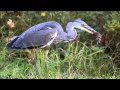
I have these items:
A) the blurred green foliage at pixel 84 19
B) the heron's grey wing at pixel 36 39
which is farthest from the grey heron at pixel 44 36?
the blurred green foliage at pixel 84 19

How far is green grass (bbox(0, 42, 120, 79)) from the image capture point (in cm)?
512

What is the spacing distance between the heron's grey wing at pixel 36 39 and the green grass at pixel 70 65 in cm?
10

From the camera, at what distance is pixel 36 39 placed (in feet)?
17.0

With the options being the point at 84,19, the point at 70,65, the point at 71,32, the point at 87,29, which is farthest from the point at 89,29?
the point at 84,19

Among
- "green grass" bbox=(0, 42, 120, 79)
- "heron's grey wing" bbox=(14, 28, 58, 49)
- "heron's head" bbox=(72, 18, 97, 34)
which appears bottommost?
"green grass" bbox=(0, 42, 120, 79)

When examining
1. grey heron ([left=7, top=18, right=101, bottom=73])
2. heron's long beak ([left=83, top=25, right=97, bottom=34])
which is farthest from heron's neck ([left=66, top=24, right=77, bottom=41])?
heron's long beak ([left=83, top=25, right=97, bottom=34])

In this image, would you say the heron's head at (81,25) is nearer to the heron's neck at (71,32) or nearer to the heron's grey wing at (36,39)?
the heron's neck at (71,32)

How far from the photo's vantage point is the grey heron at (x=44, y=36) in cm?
515

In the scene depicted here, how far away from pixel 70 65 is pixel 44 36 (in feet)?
1.20

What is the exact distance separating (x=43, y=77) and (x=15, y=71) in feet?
0.95

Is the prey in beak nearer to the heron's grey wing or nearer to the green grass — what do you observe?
the green grass
